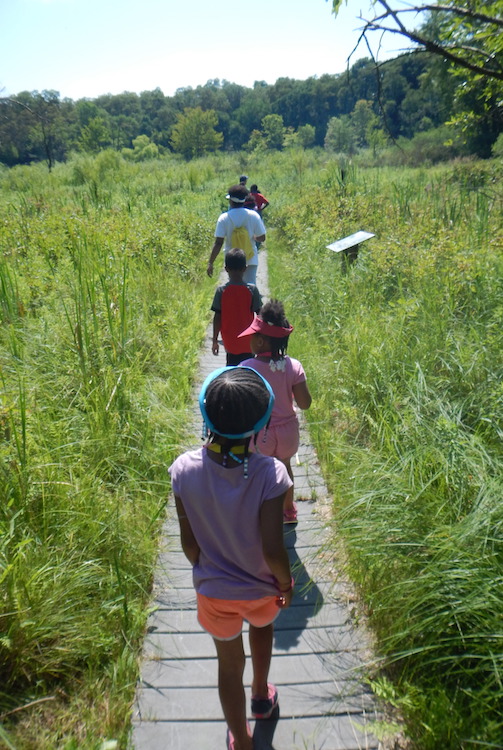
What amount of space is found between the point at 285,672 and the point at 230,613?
849mm

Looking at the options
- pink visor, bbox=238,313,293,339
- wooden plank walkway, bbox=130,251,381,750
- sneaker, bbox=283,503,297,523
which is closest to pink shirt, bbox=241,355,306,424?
pink visor, bbox=238,313,293,339

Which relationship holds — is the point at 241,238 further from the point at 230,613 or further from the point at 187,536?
the point at 230,613

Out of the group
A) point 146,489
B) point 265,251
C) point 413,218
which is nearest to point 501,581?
point 146,489

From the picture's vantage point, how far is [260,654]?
6.78 feet

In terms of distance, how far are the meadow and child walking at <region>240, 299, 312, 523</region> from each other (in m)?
0.57

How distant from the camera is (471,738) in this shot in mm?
1853

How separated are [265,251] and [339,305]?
7.32 metres

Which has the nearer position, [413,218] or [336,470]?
[336,470]

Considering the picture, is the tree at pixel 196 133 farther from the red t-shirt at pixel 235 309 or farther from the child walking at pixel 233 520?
the child walking at pixel 233 520

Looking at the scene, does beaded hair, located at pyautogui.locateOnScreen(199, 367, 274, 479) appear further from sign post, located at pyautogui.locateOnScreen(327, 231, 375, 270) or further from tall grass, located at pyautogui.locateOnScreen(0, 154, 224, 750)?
sign post, located at pyautogui.locateOnScreen(327, 231, 375, 270)

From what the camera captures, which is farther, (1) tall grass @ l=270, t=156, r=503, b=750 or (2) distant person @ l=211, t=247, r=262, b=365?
(2) distant person @ l=211, t=247, r=262, b=365

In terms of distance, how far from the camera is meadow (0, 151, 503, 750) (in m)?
2.16

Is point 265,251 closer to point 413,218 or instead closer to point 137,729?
point 413,218

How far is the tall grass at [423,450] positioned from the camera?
2084mm
